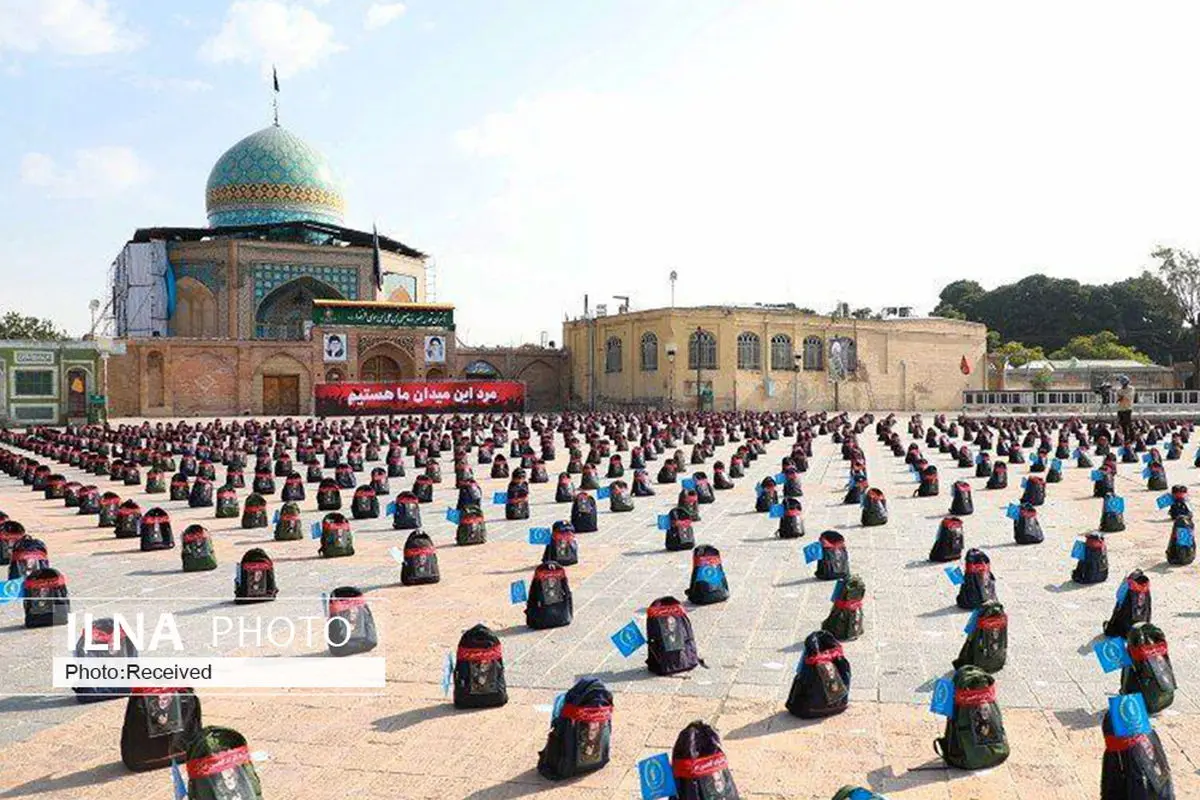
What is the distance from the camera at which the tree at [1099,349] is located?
254ft

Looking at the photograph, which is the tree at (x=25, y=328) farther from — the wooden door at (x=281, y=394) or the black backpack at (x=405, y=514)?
the black backpack at (x=405, y=514)

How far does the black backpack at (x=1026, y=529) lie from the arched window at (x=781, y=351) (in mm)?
44716

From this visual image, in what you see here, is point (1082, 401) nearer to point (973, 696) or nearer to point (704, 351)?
point (704, 351)

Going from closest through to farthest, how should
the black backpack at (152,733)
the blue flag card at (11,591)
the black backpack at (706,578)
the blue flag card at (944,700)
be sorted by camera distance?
the blue flag card at (944,700) < the black backpack at (152,733) < the blue flag card at (11,591) < the black backpack at (706,578)

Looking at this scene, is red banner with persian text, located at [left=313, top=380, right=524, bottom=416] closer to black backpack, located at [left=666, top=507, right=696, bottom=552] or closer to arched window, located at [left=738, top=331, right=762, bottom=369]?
arched window, located at [left=738, top=331, right=762, bottom=369]

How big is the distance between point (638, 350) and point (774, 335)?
7.48 metres

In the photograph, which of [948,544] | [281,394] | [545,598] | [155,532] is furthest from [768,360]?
[545,598]

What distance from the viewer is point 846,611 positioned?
27.9ft

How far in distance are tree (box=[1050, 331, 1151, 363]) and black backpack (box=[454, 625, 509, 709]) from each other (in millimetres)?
78543

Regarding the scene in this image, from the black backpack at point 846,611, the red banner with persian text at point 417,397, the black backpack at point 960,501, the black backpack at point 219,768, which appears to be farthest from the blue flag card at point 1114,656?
the red banner with persian text at point 417,397

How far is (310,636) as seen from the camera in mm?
8914

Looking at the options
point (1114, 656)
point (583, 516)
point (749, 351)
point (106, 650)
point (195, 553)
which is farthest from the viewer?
point (749, 351)

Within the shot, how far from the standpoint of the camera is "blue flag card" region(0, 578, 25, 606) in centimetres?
964

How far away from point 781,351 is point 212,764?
5472cm
